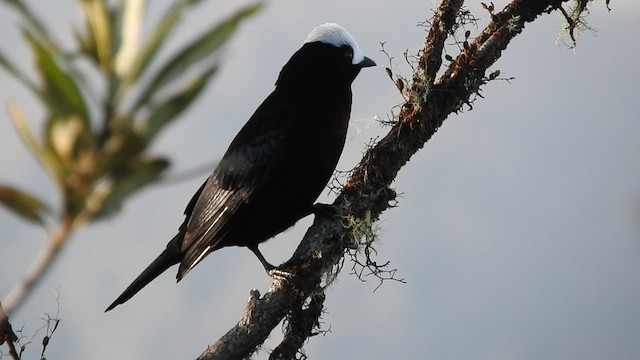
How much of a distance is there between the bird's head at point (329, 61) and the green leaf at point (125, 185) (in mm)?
3392

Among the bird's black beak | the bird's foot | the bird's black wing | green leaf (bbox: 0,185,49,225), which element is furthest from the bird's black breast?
green leaf (bbox: 0,185,49,225)

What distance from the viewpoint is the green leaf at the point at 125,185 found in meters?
0.60

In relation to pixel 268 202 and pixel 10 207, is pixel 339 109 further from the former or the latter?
pixel 10 207

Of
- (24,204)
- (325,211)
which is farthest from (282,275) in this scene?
(24,204)

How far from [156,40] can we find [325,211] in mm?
3057

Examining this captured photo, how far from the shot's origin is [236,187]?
388 cm

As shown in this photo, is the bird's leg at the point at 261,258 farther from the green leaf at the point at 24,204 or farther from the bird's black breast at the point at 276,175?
the green leaf at the point at 24,204

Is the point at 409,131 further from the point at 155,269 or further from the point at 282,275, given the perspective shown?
the point at 155,269

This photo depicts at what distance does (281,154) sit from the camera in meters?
3.83

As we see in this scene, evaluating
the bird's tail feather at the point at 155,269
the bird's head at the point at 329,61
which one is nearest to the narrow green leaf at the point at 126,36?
the bird's head at the point at 329,61

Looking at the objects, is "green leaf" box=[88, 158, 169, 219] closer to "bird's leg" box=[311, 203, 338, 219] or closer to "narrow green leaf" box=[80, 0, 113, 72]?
"narrow green leaf" box=[80, 0, 113, 72]

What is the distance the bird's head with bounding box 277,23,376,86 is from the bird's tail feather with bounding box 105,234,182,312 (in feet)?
3.07

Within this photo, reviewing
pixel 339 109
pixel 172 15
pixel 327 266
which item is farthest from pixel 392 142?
pixel 172 15

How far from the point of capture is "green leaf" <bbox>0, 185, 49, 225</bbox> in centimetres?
61
